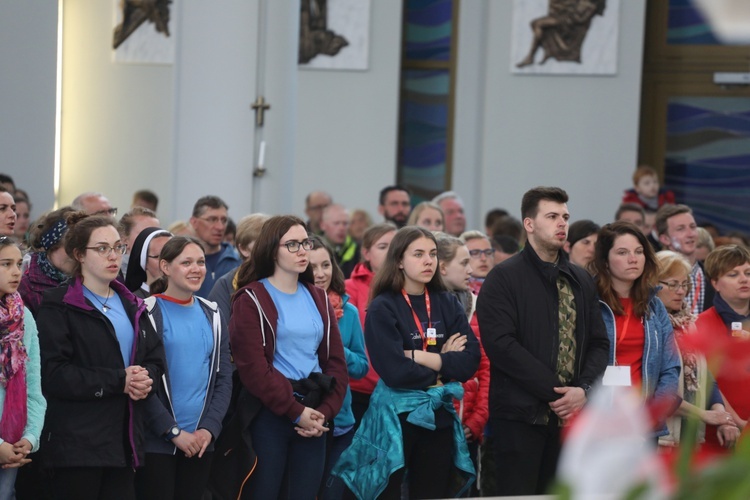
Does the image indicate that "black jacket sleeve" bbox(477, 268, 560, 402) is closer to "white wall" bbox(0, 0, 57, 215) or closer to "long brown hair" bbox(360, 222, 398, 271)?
"long brown hair" bbox(360, 222, 398, 271)

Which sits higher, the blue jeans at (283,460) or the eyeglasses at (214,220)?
the eyeglasses at (214,220)

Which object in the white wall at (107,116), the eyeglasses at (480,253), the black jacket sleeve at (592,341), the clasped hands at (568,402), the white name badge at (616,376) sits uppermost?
the white wall at (107,116)

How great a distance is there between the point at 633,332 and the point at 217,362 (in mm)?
2140

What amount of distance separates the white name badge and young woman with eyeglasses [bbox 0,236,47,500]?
258 centimetres

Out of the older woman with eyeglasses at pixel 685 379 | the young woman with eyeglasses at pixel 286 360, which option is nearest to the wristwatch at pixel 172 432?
the young woman with eyeglasses at pixel 286 360

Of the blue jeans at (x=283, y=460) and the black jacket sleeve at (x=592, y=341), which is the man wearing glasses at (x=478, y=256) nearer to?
the black jacket sleeve at (x=592, y=341)

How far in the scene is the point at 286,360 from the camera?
5.15 m

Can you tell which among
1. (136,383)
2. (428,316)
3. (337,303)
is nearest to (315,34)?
(337,303)

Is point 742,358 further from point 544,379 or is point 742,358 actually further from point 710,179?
point 710,179

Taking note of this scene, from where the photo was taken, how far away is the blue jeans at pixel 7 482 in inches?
179

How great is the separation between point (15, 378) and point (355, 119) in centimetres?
829

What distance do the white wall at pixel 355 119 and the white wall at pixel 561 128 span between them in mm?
1077

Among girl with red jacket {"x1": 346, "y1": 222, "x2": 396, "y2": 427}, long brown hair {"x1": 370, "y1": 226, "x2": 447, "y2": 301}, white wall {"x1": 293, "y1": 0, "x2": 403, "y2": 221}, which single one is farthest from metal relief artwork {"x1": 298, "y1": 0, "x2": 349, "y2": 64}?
long brown hair {"x1": 370, "y1": 226, "x2": 447, "y2": 301}

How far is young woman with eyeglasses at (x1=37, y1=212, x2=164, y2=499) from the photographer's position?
4508mm
